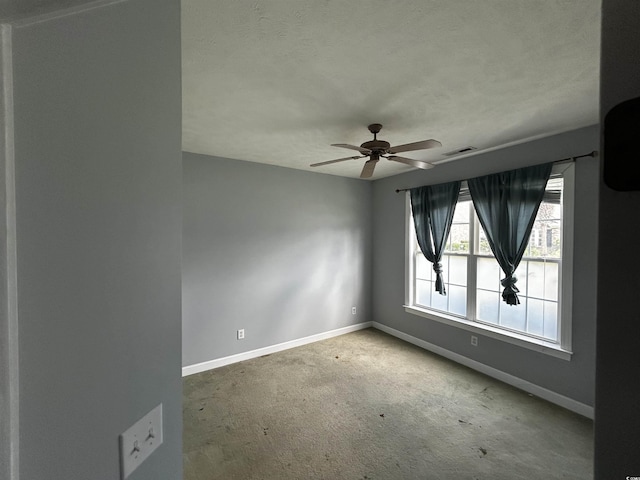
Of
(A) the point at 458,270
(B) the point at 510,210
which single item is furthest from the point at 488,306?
(B) the point at 510,210

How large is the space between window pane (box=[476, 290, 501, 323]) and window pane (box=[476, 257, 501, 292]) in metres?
0.08

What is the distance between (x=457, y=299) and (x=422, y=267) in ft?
2.20

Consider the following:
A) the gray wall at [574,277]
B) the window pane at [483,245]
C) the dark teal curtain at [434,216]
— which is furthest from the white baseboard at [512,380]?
the window pane at [483,245]

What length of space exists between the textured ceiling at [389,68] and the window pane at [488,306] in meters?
1.75

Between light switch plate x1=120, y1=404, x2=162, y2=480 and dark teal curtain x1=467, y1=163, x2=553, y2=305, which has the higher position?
dark teal curtain x1=467, y1=163, x2=553, y2=305

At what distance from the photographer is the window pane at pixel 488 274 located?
3.10m

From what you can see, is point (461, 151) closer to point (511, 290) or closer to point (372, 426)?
point (511, 290)

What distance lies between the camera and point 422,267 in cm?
400

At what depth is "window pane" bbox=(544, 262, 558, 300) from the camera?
8.67ft

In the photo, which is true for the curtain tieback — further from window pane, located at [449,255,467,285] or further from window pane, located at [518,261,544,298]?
window pane, located at [449,255,467,285]

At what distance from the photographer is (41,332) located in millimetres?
484

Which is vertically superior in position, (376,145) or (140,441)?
(376,145)

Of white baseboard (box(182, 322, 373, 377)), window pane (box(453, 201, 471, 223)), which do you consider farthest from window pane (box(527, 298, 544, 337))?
white baseboard (box(182, 322, 373, 377))

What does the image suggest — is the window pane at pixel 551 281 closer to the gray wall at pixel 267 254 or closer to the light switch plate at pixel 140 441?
the gray wall at pixel 267 254
